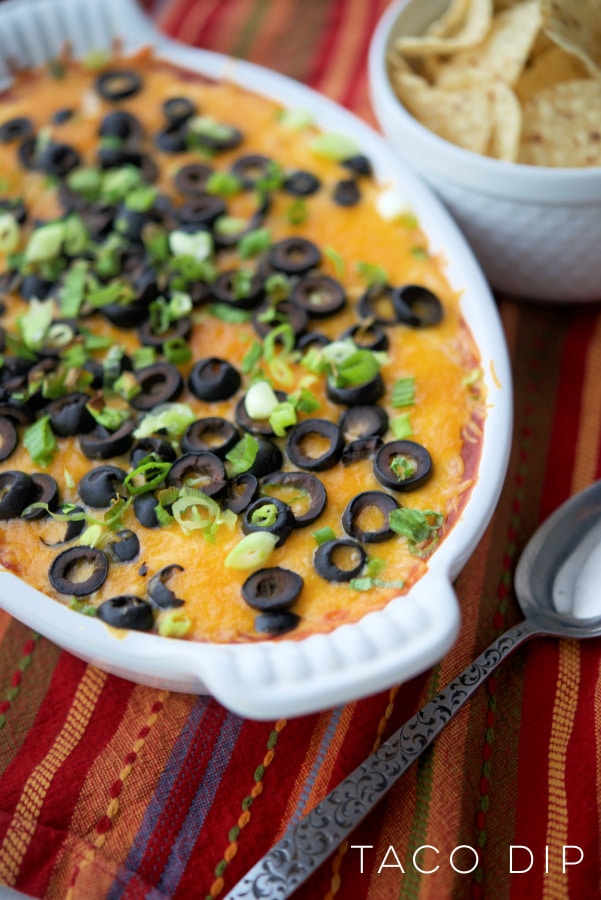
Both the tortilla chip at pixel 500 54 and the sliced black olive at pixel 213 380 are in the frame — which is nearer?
the sliced black olive at pixel 213 380

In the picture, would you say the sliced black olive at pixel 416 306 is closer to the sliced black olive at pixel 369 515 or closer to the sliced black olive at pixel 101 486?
the sliced black olive at pixel 369 515

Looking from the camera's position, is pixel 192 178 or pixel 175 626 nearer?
pixel 175 626

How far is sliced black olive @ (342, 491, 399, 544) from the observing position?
1.63 metres

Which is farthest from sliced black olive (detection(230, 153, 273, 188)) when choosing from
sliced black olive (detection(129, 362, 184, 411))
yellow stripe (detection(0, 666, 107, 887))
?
yellow stripe (detection(0, 666, 107, 887))

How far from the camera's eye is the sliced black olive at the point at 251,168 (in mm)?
2311

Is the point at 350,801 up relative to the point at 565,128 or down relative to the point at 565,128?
down

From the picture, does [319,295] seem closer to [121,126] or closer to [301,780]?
[121,126]

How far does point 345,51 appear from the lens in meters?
2.92

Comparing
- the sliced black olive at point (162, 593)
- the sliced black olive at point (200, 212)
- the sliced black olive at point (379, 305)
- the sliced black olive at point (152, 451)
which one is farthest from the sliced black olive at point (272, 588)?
the sliced black olive at point (200, 212)

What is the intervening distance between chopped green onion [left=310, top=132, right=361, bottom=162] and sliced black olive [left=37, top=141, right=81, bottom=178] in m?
0.67

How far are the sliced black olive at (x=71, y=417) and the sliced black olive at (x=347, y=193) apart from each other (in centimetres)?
85

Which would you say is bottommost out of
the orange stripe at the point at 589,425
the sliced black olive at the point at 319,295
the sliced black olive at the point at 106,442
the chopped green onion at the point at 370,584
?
the orange stripe at the point at 589,425

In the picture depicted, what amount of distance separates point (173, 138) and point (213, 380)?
89cm

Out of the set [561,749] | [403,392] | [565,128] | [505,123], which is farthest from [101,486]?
[565,128]
